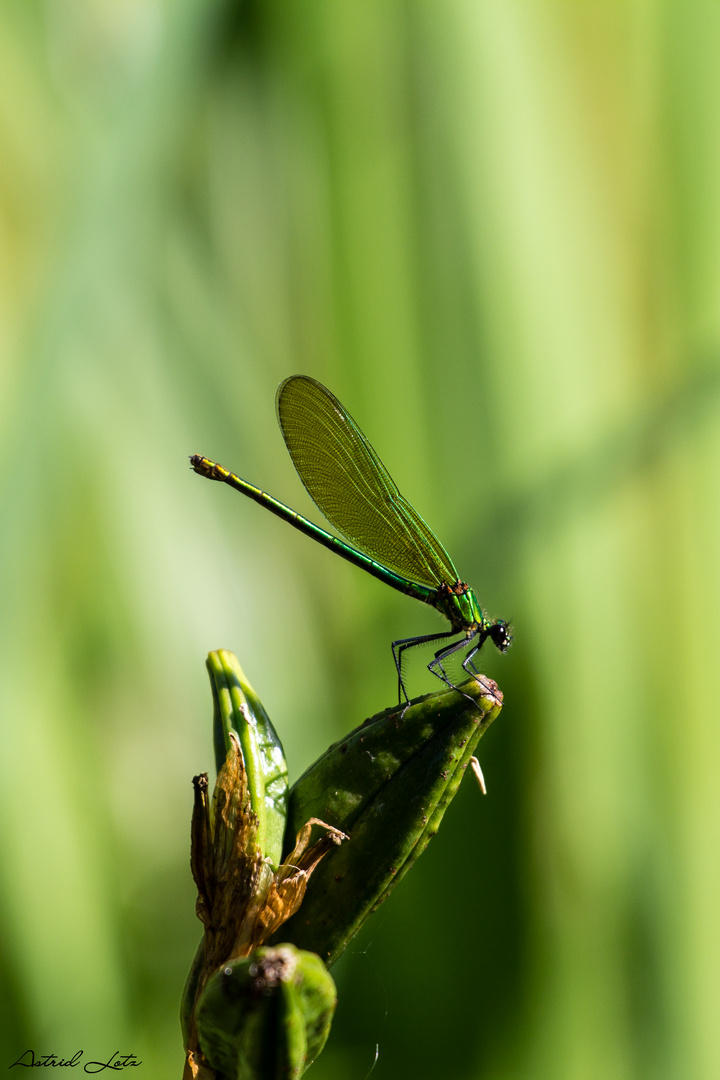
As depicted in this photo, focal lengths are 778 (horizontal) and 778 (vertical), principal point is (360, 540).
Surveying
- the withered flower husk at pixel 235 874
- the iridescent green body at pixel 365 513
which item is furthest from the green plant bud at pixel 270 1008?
the iridescent green body at pixel 365 513

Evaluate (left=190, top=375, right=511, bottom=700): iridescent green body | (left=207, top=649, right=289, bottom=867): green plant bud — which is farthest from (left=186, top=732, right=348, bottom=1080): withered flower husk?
(left=190, top=375, right=511, bottom=700): iridescent green body

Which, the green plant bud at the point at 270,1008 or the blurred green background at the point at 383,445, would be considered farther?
the blurred green background at the point at 383,445

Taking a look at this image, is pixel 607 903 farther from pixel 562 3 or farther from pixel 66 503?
pixel 562 3

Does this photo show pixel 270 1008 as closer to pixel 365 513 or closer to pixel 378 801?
pixel 378 801
